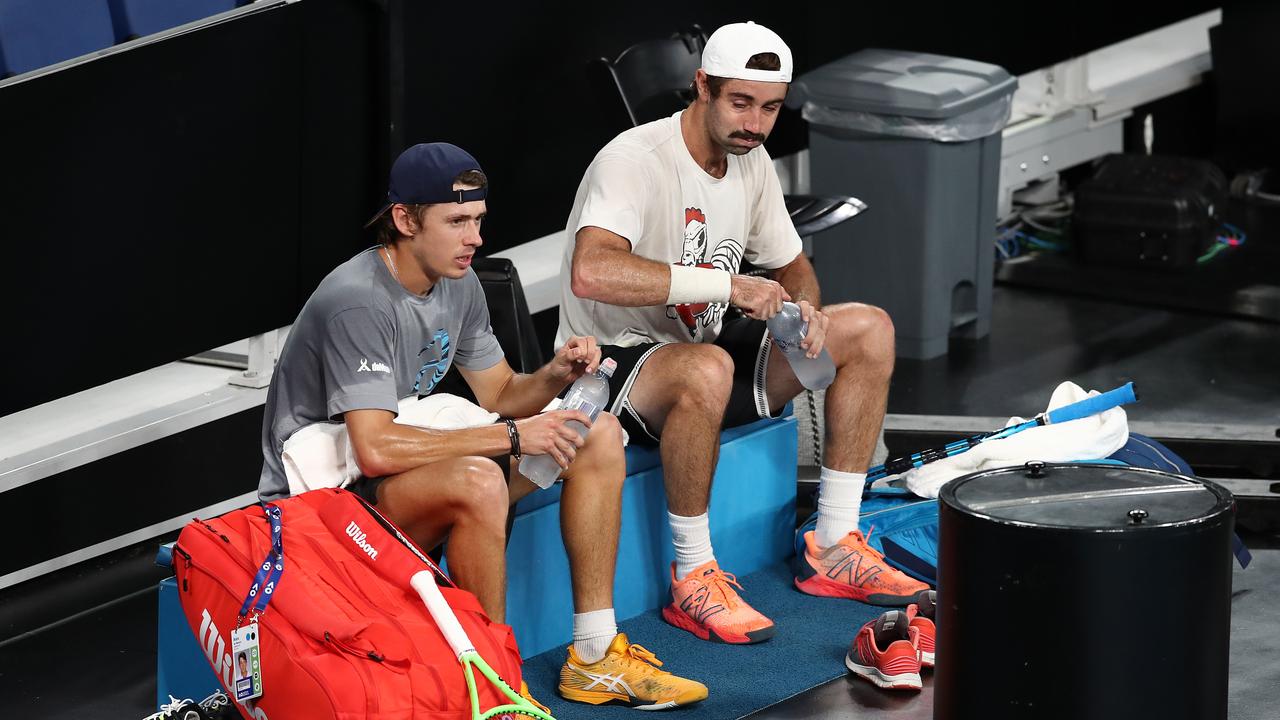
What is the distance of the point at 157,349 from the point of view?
453 cm

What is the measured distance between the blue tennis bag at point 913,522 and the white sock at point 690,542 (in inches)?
13.1

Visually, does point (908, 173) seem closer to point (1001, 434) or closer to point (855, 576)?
point (1001, 434)

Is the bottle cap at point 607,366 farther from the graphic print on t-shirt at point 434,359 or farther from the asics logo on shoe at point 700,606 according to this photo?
the asics logo on shoe at point 700,606

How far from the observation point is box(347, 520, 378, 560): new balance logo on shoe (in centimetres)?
318

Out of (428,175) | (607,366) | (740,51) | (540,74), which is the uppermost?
(740,51)

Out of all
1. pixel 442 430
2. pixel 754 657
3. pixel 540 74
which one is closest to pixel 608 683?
pixel 754 657

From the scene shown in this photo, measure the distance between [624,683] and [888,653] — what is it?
52 centimetres

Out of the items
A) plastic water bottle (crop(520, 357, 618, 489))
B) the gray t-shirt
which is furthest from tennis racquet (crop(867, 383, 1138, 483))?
the gray t-shirt

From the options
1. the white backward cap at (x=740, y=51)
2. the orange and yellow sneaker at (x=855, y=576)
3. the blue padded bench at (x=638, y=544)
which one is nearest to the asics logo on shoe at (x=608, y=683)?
the blue padded bench at (x=638, y=544)

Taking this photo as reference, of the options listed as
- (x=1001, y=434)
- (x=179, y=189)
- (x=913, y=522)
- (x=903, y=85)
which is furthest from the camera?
(x=903, y=85)

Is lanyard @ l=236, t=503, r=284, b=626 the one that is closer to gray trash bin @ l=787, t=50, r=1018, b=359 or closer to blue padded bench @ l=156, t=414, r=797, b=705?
blue padded bench @ l=156, t=414, r=797, b=705

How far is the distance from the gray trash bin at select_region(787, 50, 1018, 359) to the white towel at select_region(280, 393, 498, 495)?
110 inches

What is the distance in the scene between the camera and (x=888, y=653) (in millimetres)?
3664

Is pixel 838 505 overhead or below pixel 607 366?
below
